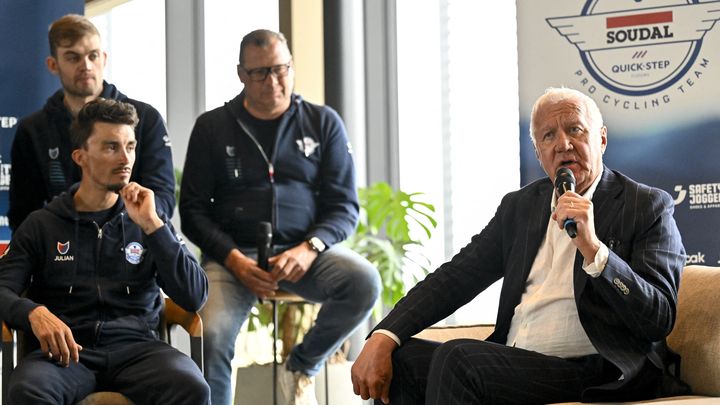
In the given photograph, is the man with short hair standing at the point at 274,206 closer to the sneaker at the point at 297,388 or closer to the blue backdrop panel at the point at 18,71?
the sneaker at the point at 297,388

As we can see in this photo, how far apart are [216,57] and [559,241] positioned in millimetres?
4693

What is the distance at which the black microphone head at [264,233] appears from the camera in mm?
4445

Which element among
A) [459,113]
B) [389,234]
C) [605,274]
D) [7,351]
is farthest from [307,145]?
[605,274]

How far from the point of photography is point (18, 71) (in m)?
5.20

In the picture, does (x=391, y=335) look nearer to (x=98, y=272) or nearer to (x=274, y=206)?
(x=98, y=272)

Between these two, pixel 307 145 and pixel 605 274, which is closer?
pixel 605 274

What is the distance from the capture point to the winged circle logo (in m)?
4.60

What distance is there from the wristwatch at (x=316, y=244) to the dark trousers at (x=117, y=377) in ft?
3.28

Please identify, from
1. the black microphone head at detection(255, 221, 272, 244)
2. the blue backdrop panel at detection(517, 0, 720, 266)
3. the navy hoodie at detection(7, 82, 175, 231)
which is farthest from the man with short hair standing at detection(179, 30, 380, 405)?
the blue backdrop panel at detection(517, 0, 720, 266)

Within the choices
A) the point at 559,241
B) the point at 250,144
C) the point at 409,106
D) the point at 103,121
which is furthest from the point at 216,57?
the point at 559,241

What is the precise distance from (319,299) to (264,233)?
1.38ft

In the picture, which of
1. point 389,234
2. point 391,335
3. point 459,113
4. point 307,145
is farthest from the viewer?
point 459,113

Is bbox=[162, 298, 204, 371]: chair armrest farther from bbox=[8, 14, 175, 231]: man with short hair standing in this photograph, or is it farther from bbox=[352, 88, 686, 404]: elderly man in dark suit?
bbox=[352, 88, 686, 404]: elderly man in dark suit

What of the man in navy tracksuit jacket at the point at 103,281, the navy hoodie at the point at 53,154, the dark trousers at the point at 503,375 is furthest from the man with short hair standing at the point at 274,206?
the dark trousers at the point at 503,375
